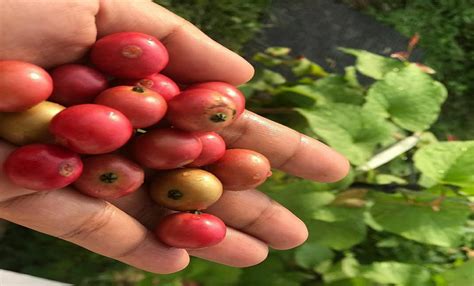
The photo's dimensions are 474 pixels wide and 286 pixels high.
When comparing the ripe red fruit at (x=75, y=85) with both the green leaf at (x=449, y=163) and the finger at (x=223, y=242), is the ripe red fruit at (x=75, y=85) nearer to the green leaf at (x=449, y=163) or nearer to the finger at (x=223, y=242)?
the finger at (x=223, y=242)

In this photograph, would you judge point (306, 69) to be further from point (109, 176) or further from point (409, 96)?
point (109, 176)

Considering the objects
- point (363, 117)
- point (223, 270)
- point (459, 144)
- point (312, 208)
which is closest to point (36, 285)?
point (223, 270)

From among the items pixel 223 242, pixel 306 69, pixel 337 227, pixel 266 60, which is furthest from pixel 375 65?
pixel 223 242

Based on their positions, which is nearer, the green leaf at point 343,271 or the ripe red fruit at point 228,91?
the ripe red fruit at point 228,91

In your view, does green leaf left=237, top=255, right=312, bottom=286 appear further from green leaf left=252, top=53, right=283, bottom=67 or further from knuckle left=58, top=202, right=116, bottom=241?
green leaf left=252, top=53, right=283, bottom=67

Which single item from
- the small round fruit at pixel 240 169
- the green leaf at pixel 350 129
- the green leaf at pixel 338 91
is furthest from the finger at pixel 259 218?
the green leaf at pixel 338 91

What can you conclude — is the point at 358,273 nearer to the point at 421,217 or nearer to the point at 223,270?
the point at 421,217

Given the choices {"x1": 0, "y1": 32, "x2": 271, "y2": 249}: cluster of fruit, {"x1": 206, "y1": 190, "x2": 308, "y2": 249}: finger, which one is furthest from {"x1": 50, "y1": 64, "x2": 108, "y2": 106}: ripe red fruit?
{"x1": 206, "y1": 190, "x2": 308, "y2": 249}: finger
